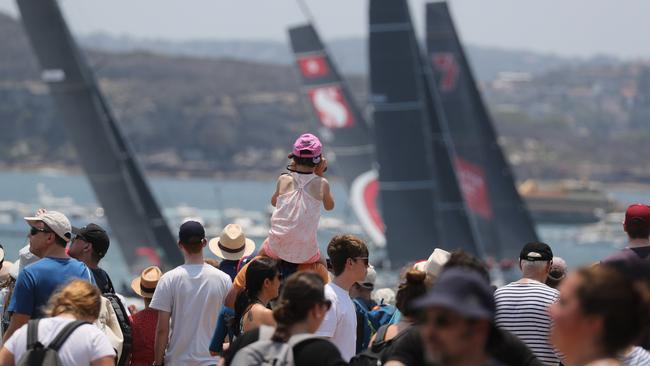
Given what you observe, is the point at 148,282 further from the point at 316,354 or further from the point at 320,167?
the point at 316,354

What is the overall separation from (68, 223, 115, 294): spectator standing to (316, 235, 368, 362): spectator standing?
1263mm

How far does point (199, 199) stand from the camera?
138625 millimetres

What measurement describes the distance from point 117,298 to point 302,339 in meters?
2.21

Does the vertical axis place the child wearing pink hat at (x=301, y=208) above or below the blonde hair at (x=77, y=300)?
below

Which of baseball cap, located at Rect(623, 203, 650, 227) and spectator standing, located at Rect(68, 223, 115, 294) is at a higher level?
spectator standing, located at Rect(68, 223, 115, 294)

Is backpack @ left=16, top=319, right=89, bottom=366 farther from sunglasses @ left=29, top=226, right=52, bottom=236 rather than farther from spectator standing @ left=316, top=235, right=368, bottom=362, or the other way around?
spectator standing @ left=316, top=235, right=368, bottom=362

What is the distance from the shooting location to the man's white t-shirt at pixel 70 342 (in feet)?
15.9

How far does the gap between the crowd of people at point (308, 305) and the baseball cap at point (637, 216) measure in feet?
0.03

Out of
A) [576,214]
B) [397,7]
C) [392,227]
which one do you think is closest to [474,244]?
[392,227]

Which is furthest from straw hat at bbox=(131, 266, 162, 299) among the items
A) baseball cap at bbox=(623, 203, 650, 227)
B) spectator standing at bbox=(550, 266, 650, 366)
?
spectator standing at bbox=(550, 266, 650, 366)

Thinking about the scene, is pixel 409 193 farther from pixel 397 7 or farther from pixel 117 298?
pixel 117 298

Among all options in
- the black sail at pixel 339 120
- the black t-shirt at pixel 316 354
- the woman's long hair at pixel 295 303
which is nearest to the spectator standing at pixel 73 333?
the woman's long hair at pixel 295 303

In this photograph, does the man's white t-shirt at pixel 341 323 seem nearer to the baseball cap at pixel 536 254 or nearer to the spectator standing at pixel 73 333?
the baseball cap at pixel 536 254

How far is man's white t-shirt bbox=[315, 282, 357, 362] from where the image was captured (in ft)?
19.3
